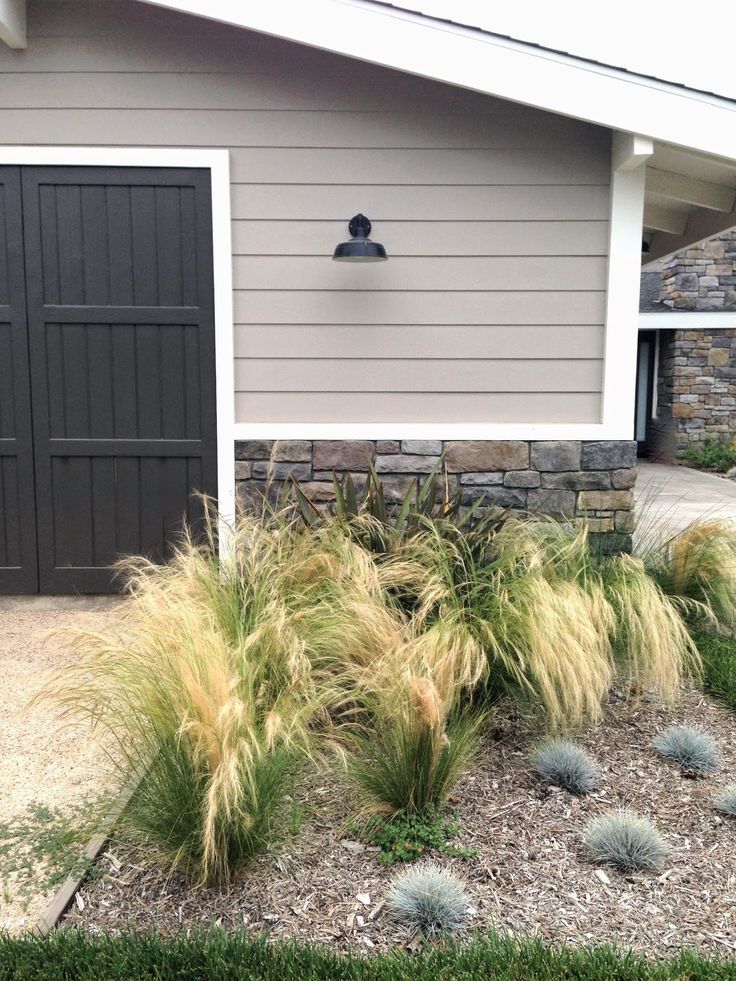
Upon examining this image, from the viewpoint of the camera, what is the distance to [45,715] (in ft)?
11.8

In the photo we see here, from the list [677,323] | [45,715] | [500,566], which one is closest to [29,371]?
[45,715]

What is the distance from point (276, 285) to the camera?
15.7ft

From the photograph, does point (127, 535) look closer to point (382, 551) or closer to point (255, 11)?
point (382, 551)

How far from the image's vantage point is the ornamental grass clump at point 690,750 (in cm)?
309

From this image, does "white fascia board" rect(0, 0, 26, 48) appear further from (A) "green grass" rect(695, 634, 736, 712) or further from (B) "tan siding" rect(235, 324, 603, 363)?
(A) "green grass" rect(695, 634, 736, 712)

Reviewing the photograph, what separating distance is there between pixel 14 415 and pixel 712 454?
35.3 feet

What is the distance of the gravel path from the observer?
7.80 feet

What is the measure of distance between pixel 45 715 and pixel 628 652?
8.04ft

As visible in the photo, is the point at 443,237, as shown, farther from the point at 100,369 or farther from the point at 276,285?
the point at 100,369

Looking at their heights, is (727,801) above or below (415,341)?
below

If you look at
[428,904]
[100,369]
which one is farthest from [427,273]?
[428,904]

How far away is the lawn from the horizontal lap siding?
121cm

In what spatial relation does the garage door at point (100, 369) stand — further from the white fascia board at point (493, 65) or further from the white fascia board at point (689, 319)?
the white fascia board at point (689, 319)

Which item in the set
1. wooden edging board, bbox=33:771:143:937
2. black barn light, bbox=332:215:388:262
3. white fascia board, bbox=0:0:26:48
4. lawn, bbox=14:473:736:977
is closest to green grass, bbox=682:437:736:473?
lawn, bbox=14:473:736:977
